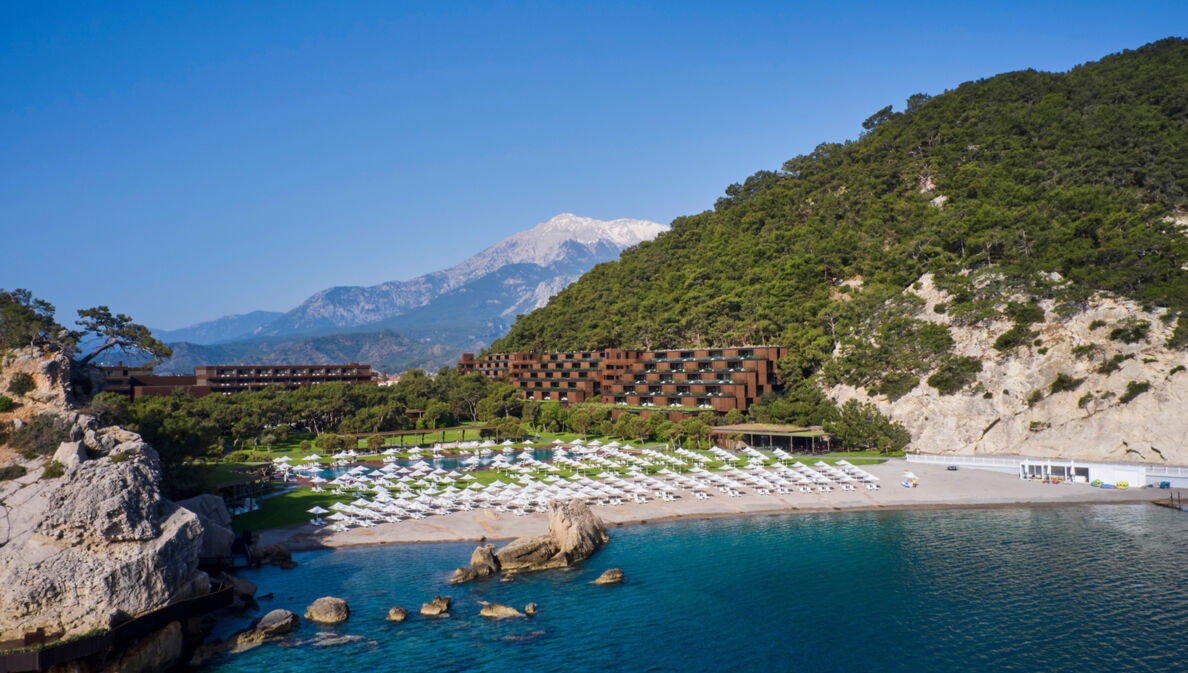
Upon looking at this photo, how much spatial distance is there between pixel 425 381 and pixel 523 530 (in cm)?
8003

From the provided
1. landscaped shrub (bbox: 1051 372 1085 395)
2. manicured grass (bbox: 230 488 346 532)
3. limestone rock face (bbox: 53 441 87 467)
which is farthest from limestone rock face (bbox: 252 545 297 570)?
landscaped shrub (bbox: 1051 372 1085 395)

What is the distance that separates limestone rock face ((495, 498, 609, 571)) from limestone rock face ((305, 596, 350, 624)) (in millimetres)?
10857

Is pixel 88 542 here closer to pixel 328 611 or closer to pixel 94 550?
pixel 94 550

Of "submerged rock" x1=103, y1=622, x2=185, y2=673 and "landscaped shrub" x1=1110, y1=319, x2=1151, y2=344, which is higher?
"landscaped shrub" x1=1110, y1=319, x2=1151, y2=344

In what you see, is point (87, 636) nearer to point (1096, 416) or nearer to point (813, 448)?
point (813, 448)

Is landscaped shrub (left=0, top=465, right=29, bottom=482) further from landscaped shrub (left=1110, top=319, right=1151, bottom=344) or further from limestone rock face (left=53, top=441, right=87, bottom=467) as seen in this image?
landscaped shrub (left=1110, top=319, right=1151, bottom=344)

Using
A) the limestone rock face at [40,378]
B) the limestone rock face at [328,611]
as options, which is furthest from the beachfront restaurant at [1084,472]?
the limestone rock face at [40,378]

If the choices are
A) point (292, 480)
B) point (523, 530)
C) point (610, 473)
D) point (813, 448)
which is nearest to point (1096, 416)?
point (813, 448)

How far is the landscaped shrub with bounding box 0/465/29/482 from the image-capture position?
3166cm

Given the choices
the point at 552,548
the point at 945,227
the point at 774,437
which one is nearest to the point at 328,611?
the point at 552,548

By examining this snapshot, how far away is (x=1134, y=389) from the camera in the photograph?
6656 cm

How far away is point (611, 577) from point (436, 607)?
10868 millimetres

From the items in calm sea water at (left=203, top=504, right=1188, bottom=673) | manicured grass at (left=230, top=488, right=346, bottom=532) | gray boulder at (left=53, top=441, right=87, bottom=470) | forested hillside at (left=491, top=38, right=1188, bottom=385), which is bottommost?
calm sea water at (left=203, top=504, right=1188, bottom=673)

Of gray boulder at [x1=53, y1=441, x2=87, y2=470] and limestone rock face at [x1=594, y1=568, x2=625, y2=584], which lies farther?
limestone rock face at [x1=594, y1=568, x2=625, y2=584]
